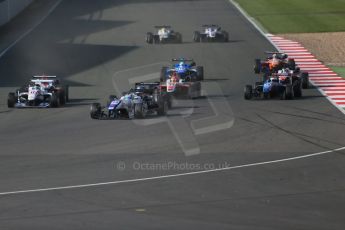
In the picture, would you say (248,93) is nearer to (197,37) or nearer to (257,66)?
(257,66)

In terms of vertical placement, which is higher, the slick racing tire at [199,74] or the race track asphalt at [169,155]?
the slick racing tire at [199,74]

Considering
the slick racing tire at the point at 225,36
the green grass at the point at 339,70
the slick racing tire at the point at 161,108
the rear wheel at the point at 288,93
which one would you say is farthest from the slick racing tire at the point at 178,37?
the slick racing tire at the point at 161,108

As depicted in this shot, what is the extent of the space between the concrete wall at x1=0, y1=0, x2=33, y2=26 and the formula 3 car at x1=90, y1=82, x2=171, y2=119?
28782 millimetres

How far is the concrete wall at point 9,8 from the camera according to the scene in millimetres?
59531

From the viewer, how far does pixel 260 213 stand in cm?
1920

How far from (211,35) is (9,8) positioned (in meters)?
16.6

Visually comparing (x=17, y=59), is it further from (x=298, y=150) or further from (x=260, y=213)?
(x=260, y=213)

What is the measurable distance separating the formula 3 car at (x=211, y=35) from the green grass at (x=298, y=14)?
512 cm

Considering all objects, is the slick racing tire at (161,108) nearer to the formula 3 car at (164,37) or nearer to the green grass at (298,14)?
the formula 3 car at (164,37)

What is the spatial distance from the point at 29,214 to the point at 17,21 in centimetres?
4508

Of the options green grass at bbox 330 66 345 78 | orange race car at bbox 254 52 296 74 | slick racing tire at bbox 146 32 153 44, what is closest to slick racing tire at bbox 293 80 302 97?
orange race car at bbox 254 52 296 74

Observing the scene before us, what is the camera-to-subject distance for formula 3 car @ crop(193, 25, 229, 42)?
174 feet

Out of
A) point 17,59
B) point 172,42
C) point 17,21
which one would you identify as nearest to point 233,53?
point 172,42

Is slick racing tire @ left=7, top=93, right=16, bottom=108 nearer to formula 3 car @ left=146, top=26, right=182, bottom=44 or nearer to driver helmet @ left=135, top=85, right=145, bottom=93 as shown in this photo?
driver helmet @ left=135, top=85, right=145, bottom=93
